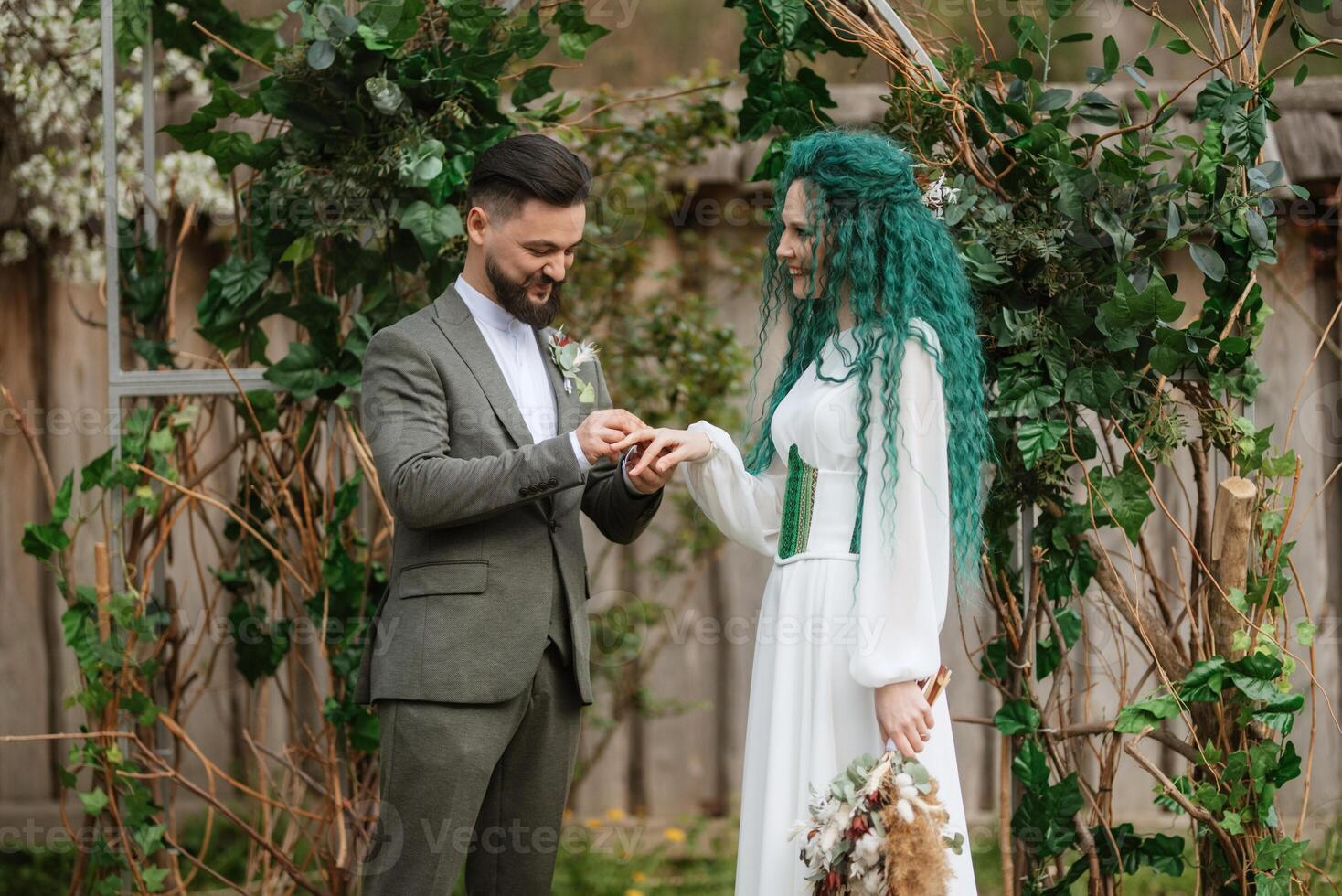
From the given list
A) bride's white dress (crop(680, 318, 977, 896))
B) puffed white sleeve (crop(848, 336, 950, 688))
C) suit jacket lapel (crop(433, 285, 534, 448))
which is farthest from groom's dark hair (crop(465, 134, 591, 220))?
puffed white sleeve (crop(848, 336, 950, 688))

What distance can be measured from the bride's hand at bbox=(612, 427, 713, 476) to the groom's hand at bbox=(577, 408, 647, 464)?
0.07 ft

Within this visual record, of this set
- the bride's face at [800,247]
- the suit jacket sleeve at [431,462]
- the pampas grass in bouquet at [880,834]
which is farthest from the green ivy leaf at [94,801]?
the bride's face at [800,247]

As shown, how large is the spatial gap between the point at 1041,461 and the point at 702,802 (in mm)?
2288

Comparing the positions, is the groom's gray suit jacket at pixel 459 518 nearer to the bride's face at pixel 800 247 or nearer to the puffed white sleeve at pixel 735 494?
the puffed white sleeve at pixel 735 494

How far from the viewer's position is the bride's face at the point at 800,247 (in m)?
2.44

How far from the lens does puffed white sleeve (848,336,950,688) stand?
2262mm

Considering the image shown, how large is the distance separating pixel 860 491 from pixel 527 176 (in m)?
0.90

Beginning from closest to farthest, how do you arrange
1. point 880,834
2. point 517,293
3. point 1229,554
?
1. point 880,834
2. point 517,293
3. point 1229,554

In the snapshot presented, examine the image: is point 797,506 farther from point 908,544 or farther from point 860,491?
point 908,544

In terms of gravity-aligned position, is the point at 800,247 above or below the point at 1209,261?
below

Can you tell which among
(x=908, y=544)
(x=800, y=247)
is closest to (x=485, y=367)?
(x=800, y=247)

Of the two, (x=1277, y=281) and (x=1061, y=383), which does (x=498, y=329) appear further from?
(x=1277, y=281)

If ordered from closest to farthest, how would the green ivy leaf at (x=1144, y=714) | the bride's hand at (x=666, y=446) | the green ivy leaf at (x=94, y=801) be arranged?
1. the bride's hand at (x=666, y=446)
2. the green ivy leaf at (x=1144, y=714)
3. the green ivy leaf at (x=94, y=801)

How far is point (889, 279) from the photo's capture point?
7.88ft
